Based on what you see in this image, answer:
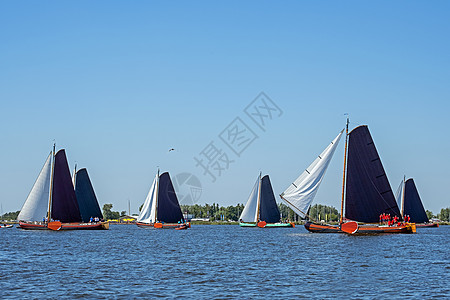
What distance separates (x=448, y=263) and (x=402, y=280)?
42.3ft

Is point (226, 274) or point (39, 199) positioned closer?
point (226, 274)

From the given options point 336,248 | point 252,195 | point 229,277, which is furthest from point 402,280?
point 252,195

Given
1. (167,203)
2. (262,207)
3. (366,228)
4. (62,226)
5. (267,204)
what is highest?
(267,204)

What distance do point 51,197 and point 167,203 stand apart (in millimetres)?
34798

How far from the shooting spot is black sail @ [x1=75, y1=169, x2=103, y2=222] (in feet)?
364

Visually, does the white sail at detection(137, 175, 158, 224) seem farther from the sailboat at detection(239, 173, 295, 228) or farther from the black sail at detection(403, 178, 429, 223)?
the black sail at detection(403, 178, 429, 223)

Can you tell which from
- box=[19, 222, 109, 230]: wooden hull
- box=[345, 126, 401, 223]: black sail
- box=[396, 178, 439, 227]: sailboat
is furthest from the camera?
box=[396, 178, 439, 227]: sailboat

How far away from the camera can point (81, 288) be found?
3159cm

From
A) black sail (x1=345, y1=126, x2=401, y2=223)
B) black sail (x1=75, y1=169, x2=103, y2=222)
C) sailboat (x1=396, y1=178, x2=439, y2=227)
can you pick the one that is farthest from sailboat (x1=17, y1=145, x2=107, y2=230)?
sailboat (x1=396, y1=178, x2=439, y2=227)

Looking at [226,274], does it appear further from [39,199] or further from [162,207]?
[162,207]

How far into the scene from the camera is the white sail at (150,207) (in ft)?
423

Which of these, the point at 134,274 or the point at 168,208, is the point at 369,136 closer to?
the point at 134,274

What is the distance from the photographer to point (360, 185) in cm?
7775

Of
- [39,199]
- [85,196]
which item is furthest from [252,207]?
[39,199]
